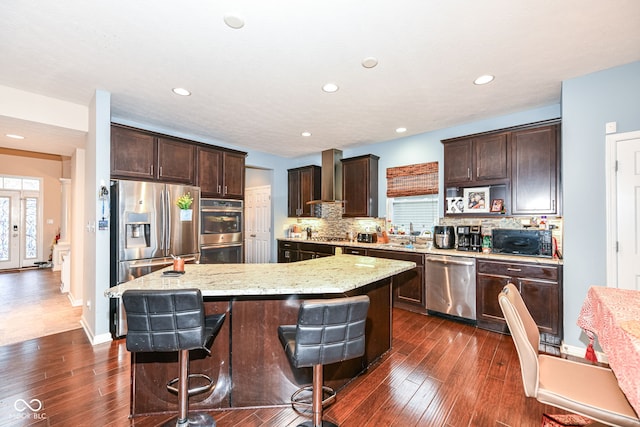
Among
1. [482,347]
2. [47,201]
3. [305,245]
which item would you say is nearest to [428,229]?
[482,347]

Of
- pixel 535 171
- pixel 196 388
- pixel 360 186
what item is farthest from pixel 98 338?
pixel 535 171

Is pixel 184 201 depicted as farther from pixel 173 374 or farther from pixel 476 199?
pixel 476 199

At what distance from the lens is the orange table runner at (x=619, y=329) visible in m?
1.07

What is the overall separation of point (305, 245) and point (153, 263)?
2781mm

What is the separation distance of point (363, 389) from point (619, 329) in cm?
167

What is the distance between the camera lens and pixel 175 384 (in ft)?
6.22

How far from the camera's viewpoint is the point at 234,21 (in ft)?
6.28

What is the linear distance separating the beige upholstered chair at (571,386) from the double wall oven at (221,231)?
3905mm

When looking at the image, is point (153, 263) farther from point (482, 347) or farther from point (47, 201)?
point (47, 201)

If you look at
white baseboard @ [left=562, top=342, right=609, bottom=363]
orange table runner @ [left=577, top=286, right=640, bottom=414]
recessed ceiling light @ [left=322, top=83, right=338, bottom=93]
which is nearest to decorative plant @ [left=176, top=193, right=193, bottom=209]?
recessed ceiling light @ [left=322, top=83, right=338, bottom=93]

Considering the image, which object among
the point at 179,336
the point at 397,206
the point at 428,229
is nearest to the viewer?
the point at 179,336

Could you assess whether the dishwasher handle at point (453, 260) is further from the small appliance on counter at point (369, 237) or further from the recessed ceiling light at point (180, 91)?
the recessed ceiling light at point (180, 91)

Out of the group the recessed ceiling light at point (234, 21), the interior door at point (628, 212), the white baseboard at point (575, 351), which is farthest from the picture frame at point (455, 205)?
the recessed ceiling light at point (234, 21)

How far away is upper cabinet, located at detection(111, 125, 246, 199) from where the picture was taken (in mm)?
3367
